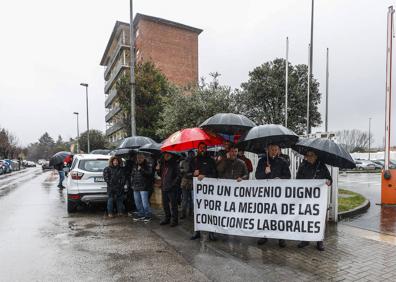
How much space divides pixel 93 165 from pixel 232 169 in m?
4.79

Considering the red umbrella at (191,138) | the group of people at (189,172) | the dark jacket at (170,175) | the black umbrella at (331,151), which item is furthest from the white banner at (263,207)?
the dark jacket at (170,175)

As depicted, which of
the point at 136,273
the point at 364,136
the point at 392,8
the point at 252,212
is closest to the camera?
the point at 136,273

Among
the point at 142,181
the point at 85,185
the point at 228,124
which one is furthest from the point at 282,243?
the point at 85,185

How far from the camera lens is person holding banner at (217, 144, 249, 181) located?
6.14 m

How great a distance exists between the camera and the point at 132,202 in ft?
31.9

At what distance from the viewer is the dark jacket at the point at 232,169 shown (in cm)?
614

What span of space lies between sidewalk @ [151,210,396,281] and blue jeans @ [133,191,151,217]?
161 centimetres

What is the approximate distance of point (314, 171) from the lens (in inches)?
220

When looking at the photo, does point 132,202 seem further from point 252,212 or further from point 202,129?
point 252,212

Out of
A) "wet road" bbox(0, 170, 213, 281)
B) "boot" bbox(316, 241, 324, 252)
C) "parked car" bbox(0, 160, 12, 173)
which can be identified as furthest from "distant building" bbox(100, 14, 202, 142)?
"boot" bbox(316, 241, 324, 252)

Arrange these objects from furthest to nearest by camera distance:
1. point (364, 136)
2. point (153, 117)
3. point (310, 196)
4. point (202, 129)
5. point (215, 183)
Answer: point (364, 136)
point (153, 117)
point (202, 129)
point (215, 183)
point (310, 196)

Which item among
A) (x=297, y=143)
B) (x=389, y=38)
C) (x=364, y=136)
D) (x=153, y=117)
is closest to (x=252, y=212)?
(x=297, y=143)

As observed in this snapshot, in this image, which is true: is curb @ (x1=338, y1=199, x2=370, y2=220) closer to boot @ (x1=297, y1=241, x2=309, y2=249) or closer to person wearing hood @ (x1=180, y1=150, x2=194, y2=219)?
boot @ (x1=297, y1=241, x2=309, y2=249)

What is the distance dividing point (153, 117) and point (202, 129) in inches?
658
